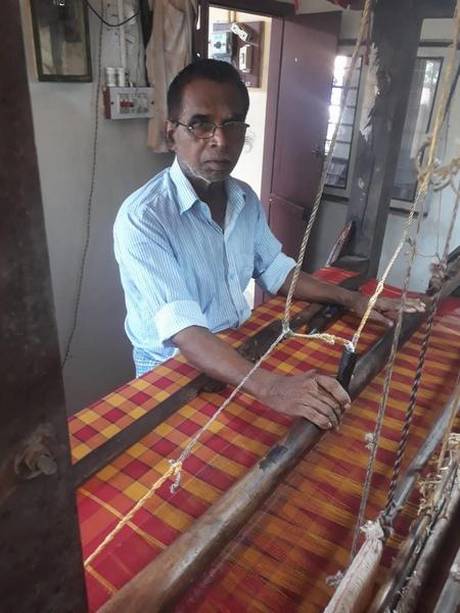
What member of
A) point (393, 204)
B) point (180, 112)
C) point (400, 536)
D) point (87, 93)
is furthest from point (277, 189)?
point (400, 536)

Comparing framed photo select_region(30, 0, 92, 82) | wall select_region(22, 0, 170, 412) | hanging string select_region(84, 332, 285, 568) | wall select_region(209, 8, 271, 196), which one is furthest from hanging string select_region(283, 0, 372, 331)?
wall select_region(209, 8, 271, 196)

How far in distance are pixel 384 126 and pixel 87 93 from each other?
1424 mm

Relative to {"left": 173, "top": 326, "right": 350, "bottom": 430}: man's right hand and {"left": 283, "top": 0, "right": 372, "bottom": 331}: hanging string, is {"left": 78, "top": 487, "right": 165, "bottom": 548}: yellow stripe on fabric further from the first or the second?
{"left": 283, "top": 0, "right": 372, "bottom": 331}: hanging string

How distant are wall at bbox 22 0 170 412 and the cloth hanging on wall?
0.48ft

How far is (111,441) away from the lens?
98 cm

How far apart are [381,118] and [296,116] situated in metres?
1.90

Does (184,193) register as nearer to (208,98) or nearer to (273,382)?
(208,98)

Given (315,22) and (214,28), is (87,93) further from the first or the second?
(214,28)

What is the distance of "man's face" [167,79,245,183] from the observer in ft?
4.50

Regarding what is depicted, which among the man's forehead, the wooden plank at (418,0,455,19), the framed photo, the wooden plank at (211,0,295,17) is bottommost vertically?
the man's forehead

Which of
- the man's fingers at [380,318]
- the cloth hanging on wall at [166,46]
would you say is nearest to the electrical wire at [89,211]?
the cloth hanging on wall at [166,46]

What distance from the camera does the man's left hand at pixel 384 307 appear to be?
5.14 ft

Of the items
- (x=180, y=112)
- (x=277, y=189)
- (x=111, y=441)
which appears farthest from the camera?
(x=277, y=189)

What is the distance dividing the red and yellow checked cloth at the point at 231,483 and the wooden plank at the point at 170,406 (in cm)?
2
